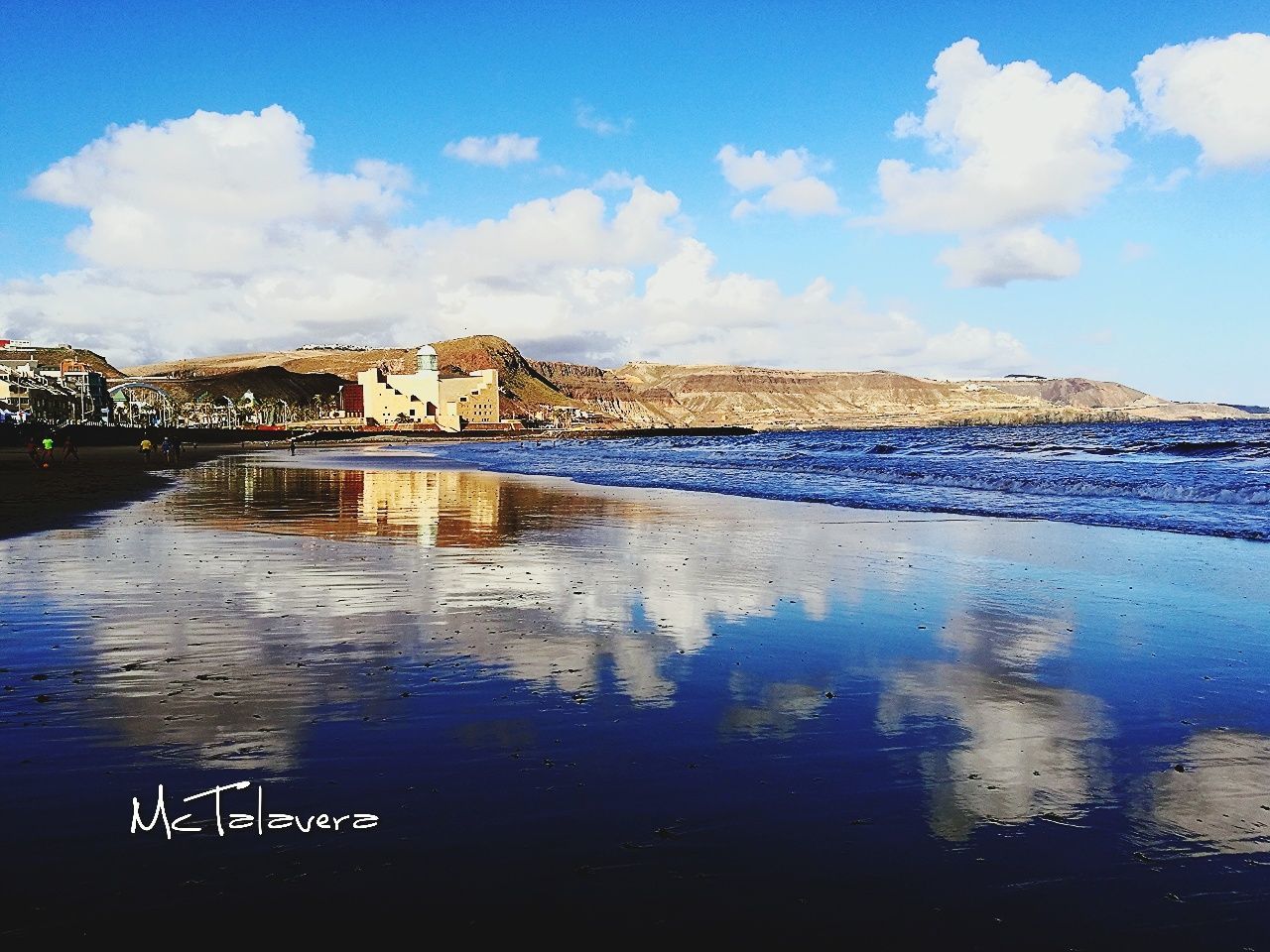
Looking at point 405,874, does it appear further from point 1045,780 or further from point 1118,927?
point 1045,780

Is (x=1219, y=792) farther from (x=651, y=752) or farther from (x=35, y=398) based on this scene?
(x=35, y=398)

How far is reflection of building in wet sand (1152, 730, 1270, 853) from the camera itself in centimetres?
495

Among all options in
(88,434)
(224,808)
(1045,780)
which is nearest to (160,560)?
(224,808)

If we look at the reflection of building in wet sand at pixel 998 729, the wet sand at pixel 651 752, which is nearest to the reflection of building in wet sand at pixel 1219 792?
the wet sand at pixel 651 752

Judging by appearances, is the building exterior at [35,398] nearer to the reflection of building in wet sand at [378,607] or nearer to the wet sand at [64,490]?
the wet sand at [64,490]

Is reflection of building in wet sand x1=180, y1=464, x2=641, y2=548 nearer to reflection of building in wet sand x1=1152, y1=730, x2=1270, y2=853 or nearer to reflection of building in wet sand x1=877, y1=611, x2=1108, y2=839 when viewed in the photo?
reflection of building in wet sand x1=877, y1=611, x2=1108, y2=839

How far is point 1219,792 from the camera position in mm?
5523

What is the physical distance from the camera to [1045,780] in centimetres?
569

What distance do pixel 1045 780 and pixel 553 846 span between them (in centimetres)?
333

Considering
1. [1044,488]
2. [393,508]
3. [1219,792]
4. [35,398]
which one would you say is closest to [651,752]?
[1219,792]
